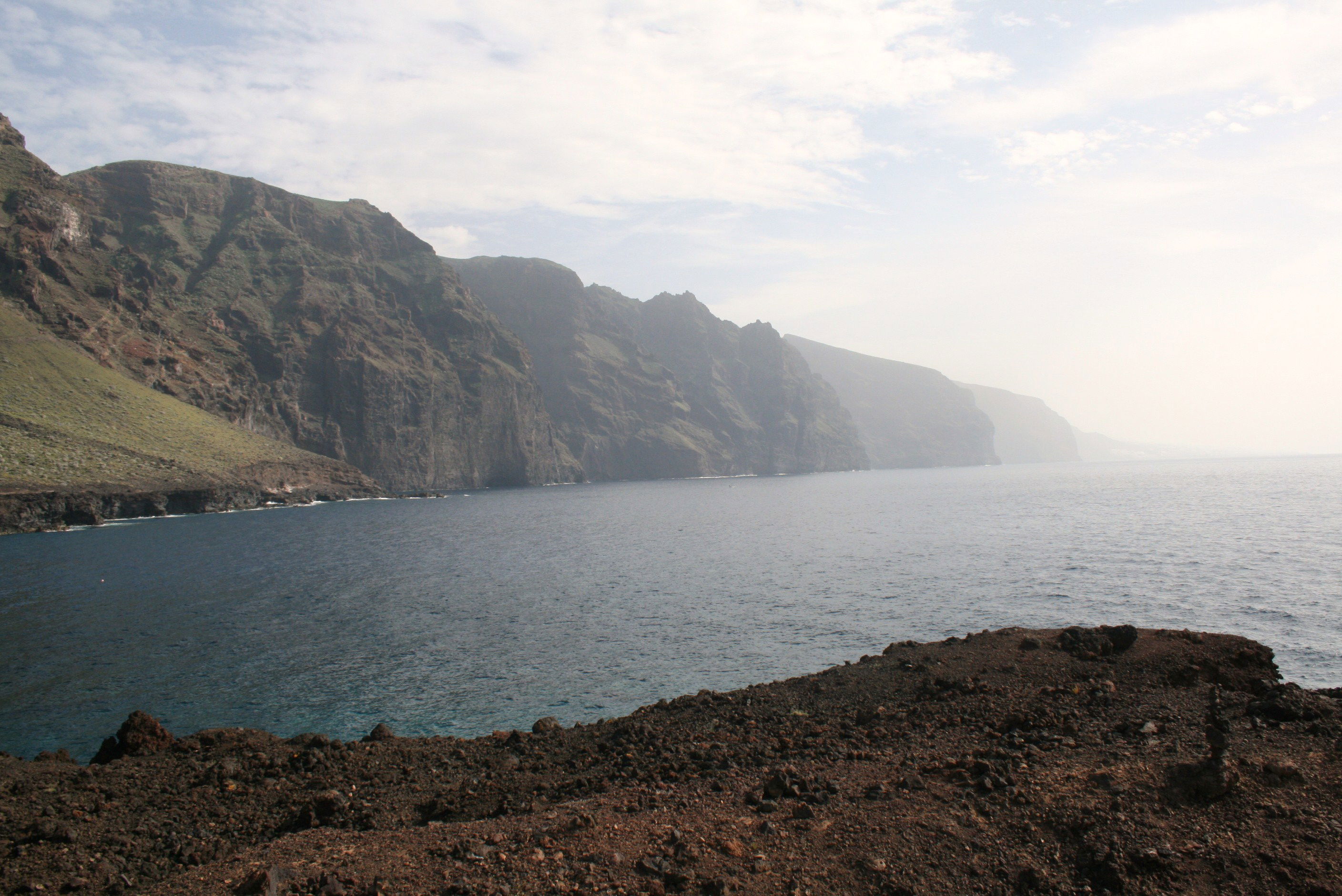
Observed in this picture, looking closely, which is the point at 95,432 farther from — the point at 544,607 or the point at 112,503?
the point at 544,607

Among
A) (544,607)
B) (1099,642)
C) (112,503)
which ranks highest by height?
(1099,642)

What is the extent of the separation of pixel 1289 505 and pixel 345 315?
678 ft

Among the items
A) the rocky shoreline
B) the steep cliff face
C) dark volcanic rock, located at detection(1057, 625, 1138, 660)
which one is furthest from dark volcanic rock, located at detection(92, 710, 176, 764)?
the steep cliff face

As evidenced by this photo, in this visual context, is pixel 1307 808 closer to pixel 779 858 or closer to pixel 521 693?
pixel 779 858

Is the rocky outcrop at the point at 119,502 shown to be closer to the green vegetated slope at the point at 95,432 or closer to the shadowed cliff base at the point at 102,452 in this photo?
the shadowed cliff base at the point at 102,452

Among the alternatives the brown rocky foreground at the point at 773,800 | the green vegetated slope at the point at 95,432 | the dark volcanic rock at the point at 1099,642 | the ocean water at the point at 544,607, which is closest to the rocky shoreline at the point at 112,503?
→ the green vegetated slope at the point at 95,432

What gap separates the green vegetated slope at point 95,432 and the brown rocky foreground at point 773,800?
331 feet

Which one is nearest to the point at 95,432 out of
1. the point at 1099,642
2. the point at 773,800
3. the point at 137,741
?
the point at 137,741

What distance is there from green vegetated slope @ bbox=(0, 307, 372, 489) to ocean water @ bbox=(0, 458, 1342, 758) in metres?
18.2

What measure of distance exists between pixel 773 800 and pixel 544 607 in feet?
100

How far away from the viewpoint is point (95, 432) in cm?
10544

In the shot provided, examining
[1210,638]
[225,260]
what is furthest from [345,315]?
[1210,638]

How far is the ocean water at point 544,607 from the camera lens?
82.2 feet

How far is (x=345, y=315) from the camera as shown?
651 feet
